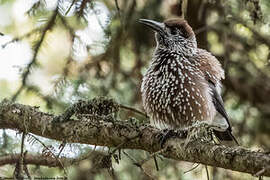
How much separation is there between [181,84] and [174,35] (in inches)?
30.6

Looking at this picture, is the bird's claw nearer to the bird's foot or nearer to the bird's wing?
the bird's foot

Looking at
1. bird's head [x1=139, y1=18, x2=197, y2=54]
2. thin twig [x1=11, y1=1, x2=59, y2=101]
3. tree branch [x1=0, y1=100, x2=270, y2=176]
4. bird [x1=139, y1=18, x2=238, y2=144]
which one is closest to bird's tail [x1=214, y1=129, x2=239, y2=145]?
bird [x1=139, y1=18, x2=238, y2=144]

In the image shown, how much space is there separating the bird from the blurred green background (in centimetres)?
31

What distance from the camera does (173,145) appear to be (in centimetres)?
393

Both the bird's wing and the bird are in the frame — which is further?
the bird's wing

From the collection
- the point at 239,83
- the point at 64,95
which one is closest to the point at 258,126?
the point at 239,83

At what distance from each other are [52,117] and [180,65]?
152cm

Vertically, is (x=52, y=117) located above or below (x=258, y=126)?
above

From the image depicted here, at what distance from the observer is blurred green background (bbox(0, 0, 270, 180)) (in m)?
4.78

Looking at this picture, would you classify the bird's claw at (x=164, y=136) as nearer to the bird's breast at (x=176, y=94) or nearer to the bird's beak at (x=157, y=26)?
the bird's breast at (x=176, y=94)

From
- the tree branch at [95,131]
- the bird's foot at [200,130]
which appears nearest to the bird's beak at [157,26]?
the tree branch at [95,131]

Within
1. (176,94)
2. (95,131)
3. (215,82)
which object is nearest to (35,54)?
(95,131)

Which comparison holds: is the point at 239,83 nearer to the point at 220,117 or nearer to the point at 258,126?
the point at 258,126

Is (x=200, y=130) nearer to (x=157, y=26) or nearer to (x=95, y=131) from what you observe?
(x=95, y=131)
